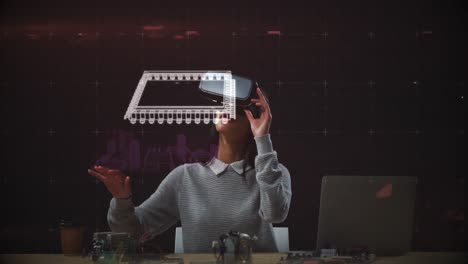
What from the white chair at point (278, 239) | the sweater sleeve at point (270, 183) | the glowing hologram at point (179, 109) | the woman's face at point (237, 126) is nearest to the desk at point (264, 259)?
the white chair at point (278, 239)

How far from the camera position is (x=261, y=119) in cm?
496

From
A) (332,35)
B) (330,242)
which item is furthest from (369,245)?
(332,35)

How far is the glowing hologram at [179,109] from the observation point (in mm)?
4980

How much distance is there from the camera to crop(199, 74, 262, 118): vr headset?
4941 millimetres

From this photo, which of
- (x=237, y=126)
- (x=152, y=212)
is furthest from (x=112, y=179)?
(x=237, y=126)

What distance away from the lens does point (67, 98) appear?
505 centimetres

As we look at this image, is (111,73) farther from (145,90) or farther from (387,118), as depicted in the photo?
(387,118)

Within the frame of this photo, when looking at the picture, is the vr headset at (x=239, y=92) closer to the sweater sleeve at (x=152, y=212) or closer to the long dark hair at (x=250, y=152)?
the long dark hair at (x=250, y=152)

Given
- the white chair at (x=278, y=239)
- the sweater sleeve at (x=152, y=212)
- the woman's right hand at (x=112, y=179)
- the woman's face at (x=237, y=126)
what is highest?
the woman's face at (x=237, y=126)

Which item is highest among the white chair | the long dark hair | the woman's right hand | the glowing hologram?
the glowing hologram

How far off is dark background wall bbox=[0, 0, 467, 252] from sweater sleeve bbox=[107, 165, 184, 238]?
16 centimetres

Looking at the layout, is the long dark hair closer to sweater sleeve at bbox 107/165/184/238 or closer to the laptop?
sweater sleeve at bbox 107/165/184/238

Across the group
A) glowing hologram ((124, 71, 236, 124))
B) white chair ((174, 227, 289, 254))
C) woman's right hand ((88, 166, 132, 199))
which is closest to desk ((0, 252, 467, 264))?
white chair ((174, 227, 289, 254))

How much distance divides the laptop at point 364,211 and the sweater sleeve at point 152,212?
123cm
